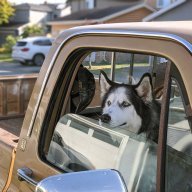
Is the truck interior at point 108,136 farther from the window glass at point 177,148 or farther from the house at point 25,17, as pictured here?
the house at point 25,17

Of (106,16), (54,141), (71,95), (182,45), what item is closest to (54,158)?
(54,141)

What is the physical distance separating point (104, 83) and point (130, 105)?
0.74 feet

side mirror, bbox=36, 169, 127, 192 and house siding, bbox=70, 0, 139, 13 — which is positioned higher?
house siding, bbox=70, 0, 139, 13

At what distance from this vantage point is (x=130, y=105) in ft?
7.41

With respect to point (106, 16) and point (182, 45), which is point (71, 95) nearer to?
point (182, 45)

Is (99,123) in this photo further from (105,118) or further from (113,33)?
(113,33)

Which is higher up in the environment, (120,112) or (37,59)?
(120,112)

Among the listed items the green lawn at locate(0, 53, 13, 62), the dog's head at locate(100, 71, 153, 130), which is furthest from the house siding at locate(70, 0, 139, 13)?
the dog's head at locate(100, 71, 153, 130)

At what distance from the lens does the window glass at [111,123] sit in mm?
1797

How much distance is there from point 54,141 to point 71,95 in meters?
0.30

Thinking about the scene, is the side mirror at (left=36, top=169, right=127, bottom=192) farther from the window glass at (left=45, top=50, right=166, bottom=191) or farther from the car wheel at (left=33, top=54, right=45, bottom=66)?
the car wheel at (left=33, top=54, right=45, bottom=66)

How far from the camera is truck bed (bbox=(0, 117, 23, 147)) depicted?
2.55 m

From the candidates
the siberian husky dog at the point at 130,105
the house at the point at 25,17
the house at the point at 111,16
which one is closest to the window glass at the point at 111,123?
the siberian husky dog at the point at 130,105

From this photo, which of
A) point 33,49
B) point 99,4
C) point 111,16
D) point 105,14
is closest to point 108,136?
point 33,49
